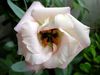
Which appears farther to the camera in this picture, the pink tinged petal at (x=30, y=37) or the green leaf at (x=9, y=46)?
the green leaf at (x=9, y=46)

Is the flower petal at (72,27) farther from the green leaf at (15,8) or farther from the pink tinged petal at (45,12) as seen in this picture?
the green leaf at (15,8)

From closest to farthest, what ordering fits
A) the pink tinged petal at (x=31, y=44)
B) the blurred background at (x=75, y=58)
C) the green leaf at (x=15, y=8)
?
the pink tinged petal at (x=31, y=44)
the green leaf at (x=15, y=8)
the blurred background at (x=75, y=58)

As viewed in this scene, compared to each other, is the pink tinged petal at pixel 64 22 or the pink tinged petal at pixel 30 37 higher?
the pink tinged petal at pixel 64 22

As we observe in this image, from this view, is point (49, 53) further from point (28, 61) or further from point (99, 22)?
point (99, 22)

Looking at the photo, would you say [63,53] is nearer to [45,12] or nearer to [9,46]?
[45,12]

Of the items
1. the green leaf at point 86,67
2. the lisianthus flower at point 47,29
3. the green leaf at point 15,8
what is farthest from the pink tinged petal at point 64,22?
the green leaf at point 86,67

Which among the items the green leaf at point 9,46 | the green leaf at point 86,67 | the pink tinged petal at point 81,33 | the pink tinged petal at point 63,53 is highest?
the pink tinged petal at point 81,33

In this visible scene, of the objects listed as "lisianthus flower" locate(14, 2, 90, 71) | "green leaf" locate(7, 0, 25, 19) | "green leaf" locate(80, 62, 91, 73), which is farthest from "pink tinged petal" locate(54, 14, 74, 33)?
"green leaf" locate(80, 62, 91, 73)

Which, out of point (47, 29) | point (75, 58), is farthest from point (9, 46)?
point (47, 29)

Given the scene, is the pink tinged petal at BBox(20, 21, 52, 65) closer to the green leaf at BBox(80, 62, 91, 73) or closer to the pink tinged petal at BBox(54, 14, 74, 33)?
the pink tinged petal at BBox(54, 14, 74, 33)
